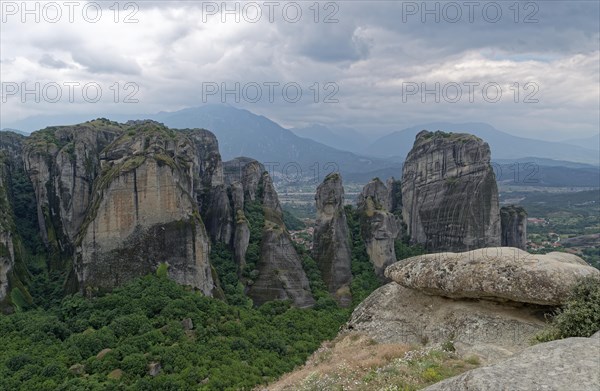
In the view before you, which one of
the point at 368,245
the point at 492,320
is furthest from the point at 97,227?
the point at 368,245

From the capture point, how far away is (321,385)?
10.1 meters

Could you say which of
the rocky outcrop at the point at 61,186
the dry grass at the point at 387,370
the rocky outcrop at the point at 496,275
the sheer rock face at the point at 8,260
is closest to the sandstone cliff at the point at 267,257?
the rocky outcrop at the point at 61,186

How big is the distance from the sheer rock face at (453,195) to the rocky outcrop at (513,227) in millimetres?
3878

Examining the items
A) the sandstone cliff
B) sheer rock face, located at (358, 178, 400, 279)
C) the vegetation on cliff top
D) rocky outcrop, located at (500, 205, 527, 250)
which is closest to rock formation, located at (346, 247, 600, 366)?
the vegetation on cliff top

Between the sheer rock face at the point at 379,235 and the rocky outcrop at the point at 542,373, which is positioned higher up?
the rocky outcrop at the point at 542,373

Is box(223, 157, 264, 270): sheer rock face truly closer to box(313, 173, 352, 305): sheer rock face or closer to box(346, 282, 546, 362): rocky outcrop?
box(313, 173, 352, 305): sheer rock face

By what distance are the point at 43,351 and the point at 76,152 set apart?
19.8 metres

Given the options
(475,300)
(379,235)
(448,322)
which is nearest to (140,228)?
(448,322)

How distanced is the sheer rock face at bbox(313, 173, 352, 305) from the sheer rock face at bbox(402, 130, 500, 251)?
11557mm

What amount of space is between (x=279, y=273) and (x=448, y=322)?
86.1 ft

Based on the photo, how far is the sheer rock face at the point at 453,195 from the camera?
46.8m

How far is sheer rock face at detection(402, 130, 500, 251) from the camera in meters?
46.8

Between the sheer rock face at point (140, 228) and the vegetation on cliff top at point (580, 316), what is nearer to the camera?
the vegetation on cliff top at point (580, 316)

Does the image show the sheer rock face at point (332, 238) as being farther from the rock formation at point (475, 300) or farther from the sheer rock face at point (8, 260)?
the rock formation at point (475, 300)
